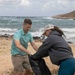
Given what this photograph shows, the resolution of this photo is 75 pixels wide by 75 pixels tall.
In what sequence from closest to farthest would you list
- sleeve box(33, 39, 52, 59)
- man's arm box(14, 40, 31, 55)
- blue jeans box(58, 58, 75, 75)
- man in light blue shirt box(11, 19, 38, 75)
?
blue jeans box(58, 58, 75, 75) → sleeve box(33, 39, 52, 59) → man's arm box(14, 40, 31, 55) → man in light blue shirt box(11, 19, 38, 75)

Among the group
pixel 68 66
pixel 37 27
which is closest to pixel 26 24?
pixel 68 66

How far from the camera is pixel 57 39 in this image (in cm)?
547

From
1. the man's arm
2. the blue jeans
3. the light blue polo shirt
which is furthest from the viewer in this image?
the light blue polo shirt

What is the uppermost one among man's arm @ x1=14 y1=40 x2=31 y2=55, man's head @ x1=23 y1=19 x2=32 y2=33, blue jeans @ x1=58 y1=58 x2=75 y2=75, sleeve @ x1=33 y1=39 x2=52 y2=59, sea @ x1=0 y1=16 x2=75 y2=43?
man's head @ x1=23 y1=19 x2=32 y2=33

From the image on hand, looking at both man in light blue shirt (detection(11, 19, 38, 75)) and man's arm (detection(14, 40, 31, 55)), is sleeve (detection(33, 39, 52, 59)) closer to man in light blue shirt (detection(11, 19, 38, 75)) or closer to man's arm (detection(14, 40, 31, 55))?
man's arm (detection(14, 40, 31, 55))

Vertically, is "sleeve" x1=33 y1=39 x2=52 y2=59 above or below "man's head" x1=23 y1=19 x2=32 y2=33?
below

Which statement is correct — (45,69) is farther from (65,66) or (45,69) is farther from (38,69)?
(65,66)

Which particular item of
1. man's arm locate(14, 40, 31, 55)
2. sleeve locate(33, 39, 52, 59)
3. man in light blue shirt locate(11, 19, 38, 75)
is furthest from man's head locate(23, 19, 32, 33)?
sleeve locate(33, 39, 52, 59)

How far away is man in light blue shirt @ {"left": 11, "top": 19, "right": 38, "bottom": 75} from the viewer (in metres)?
6.41

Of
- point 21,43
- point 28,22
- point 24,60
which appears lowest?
point 24,60

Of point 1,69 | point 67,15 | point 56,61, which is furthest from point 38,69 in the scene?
point 67,15

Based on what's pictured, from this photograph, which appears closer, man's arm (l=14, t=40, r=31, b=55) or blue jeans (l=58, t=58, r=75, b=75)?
blue jeans (l=58, t=58, r=75, b=75)

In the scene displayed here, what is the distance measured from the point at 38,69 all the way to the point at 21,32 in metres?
1.08

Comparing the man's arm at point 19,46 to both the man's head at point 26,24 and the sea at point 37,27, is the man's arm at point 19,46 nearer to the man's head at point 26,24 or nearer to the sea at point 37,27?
the man's head at point 26,24
